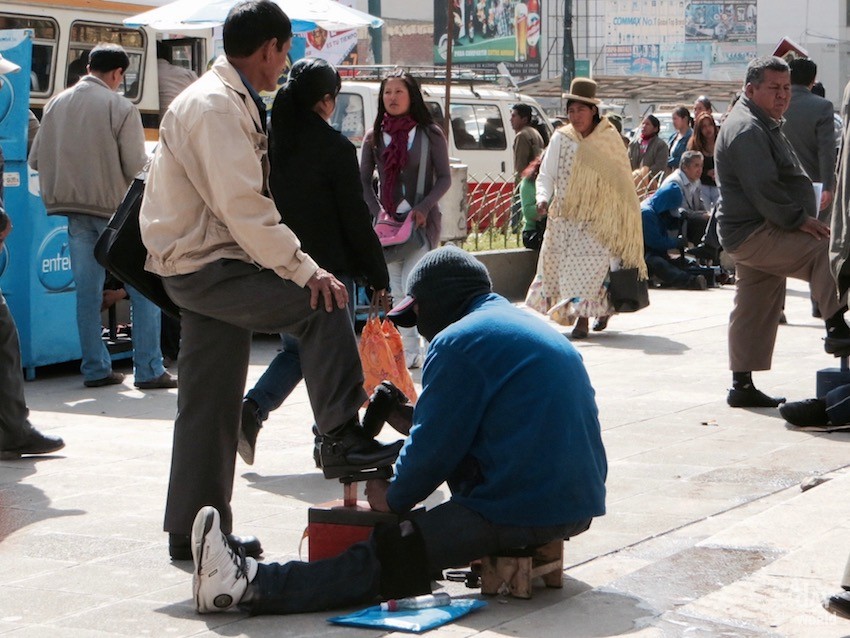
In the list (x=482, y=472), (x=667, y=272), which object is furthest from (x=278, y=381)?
(x=667, y=272)

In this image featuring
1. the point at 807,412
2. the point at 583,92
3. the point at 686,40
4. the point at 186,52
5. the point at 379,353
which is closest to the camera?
the point at 379,353

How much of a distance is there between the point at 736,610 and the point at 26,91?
603 centimetres

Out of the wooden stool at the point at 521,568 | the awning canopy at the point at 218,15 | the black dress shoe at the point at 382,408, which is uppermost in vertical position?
the awning canopy at the point at 218,15

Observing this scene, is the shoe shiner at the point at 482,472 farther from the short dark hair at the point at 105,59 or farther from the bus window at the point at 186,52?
the bus window at the point at 186,52

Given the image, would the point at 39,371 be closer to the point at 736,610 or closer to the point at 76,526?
the point at 76,526

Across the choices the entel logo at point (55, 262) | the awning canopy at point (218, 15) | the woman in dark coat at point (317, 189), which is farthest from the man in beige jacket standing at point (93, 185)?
the woman in dark coat at point (317, 189)

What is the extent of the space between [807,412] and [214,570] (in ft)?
13.2

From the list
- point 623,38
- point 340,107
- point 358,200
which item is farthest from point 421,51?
point 358,200

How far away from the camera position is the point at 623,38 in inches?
2699

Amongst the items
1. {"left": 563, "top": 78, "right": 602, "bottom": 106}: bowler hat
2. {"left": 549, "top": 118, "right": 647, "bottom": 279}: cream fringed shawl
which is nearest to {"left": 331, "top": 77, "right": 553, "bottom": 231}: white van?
{"left": 549, "top": 118, "right": 647, "bottom": 279}: cream fringed shawl

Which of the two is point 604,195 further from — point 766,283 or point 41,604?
point 41,604

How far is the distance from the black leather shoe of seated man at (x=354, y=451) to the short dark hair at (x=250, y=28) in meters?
1.29

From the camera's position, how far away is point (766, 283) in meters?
7.99

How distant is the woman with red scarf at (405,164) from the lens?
862 cm
